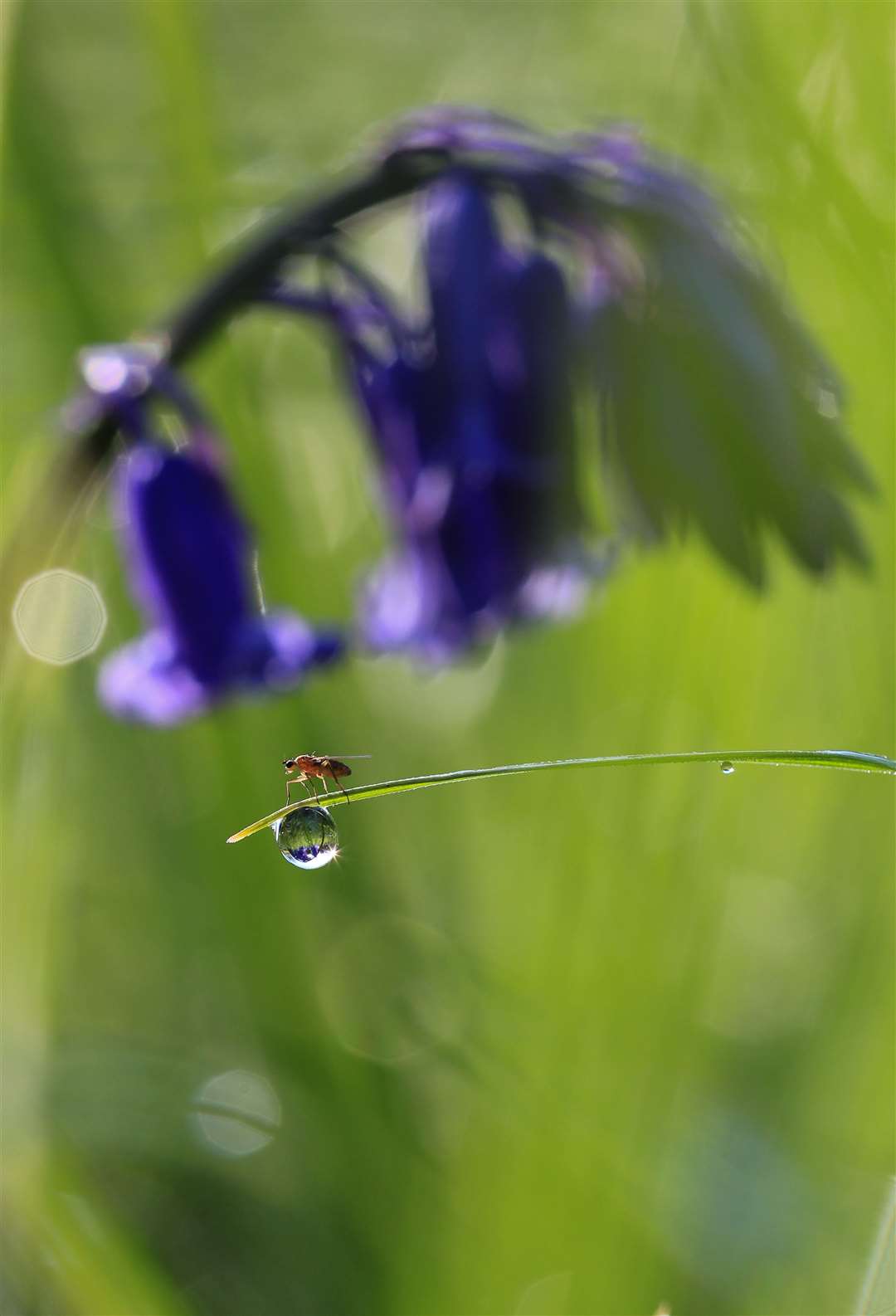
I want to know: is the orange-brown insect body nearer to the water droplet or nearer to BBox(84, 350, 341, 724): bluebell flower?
BBox(84, 350, 341, 724): bluebell flower

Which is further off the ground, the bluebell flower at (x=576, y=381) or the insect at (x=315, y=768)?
the bluebell flower at (x=576, y=381)

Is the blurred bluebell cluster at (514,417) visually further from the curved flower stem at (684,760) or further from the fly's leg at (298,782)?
the curved flower stem at (684,760)

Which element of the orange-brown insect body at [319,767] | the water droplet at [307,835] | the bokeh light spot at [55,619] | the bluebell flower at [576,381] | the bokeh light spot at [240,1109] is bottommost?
the water droplet at [307,835]

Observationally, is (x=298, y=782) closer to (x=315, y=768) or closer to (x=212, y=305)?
(x=315, y=768)

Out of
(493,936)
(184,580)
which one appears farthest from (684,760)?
(493,936)

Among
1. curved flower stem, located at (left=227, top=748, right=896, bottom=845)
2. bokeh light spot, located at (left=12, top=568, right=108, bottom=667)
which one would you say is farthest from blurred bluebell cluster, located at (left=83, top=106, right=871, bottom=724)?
curved flower stem, located at (left=227, top=748, right=896, bottom=845)


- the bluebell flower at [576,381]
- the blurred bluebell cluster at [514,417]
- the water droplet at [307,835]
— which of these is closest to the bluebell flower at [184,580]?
the blurred bluebell cluster at [514,417]
